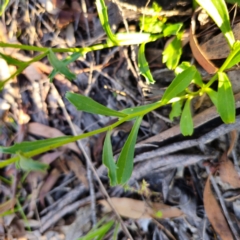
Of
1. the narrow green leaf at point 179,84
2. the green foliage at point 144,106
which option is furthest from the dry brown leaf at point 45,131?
the narrow green leaf at point 179,84

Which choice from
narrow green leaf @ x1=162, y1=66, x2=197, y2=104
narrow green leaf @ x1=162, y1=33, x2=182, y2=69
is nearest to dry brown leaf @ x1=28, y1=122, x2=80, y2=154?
narrow green leaf @ x1=162, y1=33, x2=182, y2=69

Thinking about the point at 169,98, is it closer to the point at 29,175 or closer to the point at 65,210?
the point at 65,210

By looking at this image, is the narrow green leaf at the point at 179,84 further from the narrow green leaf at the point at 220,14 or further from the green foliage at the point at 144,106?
the narrow green leaf at the point at 220,14

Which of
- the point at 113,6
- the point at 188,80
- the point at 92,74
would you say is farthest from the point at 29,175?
the point at 188,80

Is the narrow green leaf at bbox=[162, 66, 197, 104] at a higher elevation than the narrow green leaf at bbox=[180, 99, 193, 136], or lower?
higher

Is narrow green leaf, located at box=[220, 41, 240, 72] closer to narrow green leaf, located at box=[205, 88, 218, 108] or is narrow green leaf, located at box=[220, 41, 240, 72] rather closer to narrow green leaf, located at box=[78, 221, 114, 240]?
narrow green leaf, located at box=[205, 88, 218, 108]

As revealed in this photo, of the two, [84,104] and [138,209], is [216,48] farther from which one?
[138,209]
